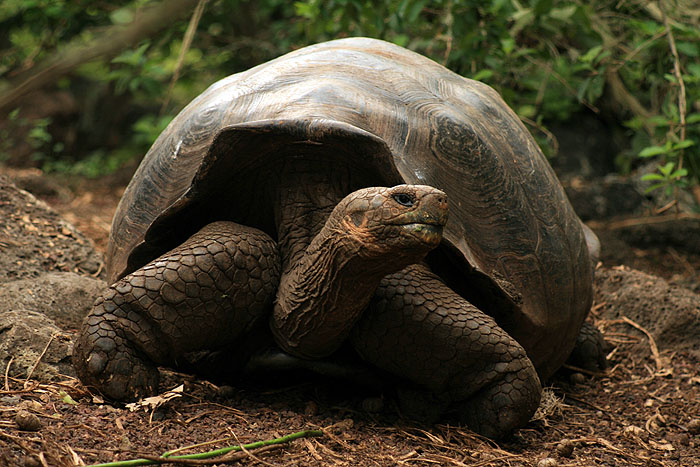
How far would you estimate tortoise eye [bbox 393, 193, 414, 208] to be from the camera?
86.9 inches

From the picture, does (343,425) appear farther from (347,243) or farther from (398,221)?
(398,221)

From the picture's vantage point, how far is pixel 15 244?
3973 millimetres

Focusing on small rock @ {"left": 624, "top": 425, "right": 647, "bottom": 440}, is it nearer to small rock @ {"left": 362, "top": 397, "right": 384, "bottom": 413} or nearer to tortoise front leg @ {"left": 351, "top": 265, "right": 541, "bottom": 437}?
tortoise front leg @ {"left": 351, "top": 265, "right": 541, "bottom": 437}

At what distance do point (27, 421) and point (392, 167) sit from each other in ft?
4.49

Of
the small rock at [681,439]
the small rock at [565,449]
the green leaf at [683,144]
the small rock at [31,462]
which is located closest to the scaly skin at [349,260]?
the small rock at [565,449]

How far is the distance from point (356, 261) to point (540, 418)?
1.16 meters

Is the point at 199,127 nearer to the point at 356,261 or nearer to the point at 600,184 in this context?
the point at 356,261

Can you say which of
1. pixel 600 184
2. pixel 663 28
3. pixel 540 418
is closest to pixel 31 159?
pixel 600 184

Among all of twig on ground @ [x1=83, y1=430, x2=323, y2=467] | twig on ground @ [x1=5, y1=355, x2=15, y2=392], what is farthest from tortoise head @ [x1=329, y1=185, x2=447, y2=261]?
twig on ground @ [x1=5, y1=355, x2=15, y2=392]

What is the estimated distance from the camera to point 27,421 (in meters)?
2.08

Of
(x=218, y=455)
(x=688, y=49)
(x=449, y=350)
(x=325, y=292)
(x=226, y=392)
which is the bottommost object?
(x=226, y=392)

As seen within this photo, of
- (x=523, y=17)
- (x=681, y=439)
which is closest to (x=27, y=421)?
(x=681, y=439)

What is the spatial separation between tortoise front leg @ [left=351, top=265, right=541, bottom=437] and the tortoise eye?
535mm

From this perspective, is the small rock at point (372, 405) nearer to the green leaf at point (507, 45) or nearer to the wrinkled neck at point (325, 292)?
the wrinkled neck at point (325, 292)
